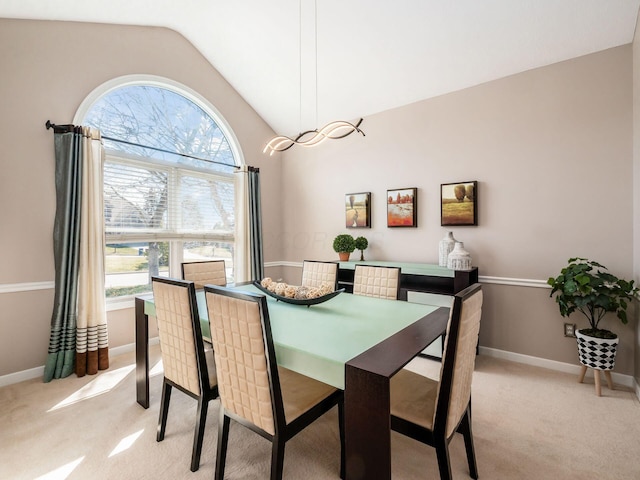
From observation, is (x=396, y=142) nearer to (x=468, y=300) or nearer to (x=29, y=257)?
(x=468, y=300)

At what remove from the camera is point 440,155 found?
3408mm

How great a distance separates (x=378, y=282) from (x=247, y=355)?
1591mm

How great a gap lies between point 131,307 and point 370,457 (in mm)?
3076

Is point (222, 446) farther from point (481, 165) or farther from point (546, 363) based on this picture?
point (481, 165)

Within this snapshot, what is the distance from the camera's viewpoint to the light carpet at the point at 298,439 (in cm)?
163

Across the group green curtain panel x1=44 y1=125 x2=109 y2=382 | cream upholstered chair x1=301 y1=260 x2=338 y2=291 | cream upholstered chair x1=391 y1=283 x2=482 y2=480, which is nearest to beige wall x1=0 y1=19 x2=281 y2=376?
green curtain panel x1=44 y1=125 x2=109 y2=382

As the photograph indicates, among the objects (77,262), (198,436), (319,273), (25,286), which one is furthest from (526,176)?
(25,286)

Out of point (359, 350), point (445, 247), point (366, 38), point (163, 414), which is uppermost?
point (366, 38)

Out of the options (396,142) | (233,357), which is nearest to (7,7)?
(233,357)

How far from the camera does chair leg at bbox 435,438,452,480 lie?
1.26 meters

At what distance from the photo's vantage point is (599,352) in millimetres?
2350

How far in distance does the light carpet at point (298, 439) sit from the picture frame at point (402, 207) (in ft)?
5.99

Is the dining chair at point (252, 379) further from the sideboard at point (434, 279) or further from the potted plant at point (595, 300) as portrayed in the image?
the potted plant at point (595, 300)

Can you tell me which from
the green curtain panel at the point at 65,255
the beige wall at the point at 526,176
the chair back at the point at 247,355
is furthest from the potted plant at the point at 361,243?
the green curtain panel at the point at 65,255
